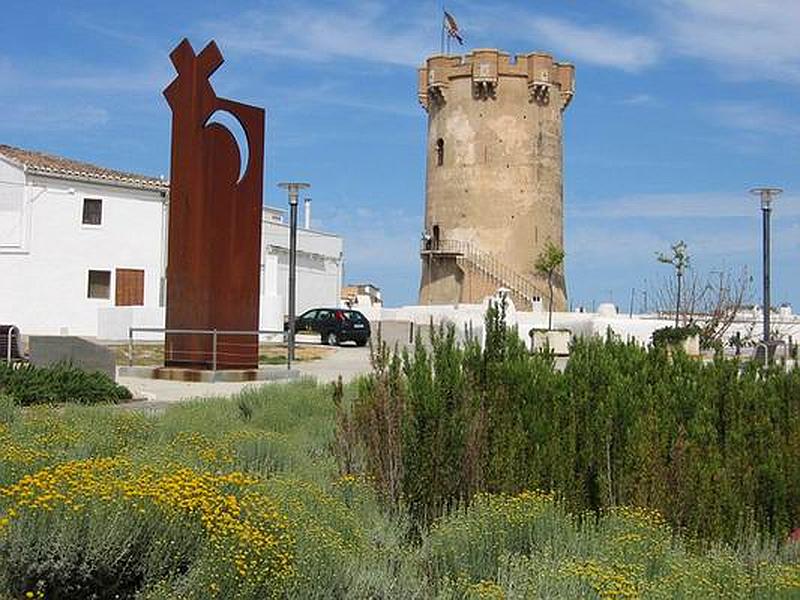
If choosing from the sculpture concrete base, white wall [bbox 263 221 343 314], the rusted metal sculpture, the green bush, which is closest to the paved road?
the sculpture concrete base

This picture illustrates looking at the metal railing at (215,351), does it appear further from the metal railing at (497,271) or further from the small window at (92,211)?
the metal railing at (497,271)

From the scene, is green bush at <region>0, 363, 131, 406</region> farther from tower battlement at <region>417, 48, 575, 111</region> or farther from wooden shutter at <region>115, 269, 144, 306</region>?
tower battlement at <region>417, 48, 575, 111</region>

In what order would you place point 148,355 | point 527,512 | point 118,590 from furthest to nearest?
point 148,355 → point 527,512 → point 118,590

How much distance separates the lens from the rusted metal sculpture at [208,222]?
1856cm

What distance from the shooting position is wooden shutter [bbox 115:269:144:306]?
38781 millimetres

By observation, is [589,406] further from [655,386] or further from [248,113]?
[248,113]

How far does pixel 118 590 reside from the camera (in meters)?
4.99

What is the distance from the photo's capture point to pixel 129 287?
3891 centimetres

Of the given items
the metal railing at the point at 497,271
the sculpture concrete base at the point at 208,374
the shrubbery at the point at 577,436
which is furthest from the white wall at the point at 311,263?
the shrubbery at the point at 577,436

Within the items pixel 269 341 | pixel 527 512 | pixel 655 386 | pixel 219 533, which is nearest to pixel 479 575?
pixel 527 512

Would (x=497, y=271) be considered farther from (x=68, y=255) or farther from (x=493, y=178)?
(x=68, y=255)

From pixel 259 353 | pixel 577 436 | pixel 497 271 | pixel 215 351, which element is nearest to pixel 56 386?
pixel 215 351

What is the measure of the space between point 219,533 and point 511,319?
117 ft

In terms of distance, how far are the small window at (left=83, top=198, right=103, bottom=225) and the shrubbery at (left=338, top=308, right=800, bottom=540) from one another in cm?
3245
